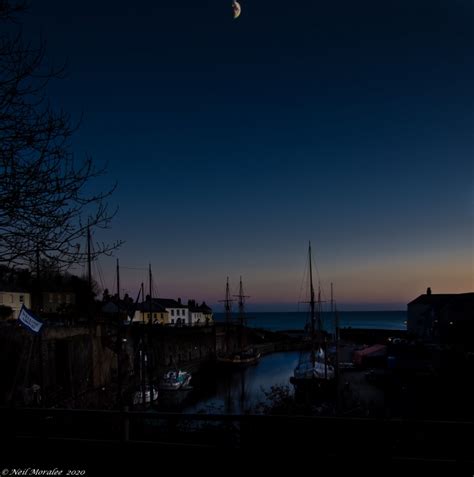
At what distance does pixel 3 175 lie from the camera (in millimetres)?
7105

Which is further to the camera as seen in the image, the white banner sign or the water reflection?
the water reflection

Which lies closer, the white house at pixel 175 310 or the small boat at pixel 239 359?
the small boat at pixel 239 359

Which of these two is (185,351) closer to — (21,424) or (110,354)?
(110,354)

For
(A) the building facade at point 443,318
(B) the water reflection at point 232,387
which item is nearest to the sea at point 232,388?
(B) the water reflection at point 232,387

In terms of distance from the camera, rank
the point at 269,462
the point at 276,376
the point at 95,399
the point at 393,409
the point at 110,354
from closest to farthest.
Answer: the point at 269,462 → the point at 393,409 → the point at 95,399 → the point at 110,354 → the point at 276,376

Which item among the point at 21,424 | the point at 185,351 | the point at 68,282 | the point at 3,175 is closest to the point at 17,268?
the point at 3,175

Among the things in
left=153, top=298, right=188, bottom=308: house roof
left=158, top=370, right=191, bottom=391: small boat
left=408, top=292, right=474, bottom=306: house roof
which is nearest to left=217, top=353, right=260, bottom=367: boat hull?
left=158, top=370, right=191, bottom=391: small boat

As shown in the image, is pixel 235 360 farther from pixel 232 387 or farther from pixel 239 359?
pixel 232 387

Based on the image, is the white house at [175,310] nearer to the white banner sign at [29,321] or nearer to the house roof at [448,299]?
the house roof at [448,299]

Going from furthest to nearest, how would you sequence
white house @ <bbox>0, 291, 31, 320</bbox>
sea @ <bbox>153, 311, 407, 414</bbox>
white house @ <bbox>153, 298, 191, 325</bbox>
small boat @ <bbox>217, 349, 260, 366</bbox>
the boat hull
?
1. white house @ <bbox>153, 298, 191, 325</bbox>
2. small boat @ <bbox>217, 349, 260, 366</bbox>
3. the boat hull
4. white house @ <bbox>0, 291, 31, 320</bbox>
5. sea @ <bbox>153, 311, 407, 414</bbox>

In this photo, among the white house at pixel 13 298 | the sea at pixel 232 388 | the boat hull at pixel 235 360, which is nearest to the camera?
the sea at pixel 232 388

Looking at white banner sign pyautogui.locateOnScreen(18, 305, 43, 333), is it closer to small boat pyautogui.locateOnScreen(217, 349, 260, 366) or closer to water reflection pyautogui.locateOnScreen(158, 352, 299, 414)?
water reflection pyautogui.locateOnScreen(158, 352, 299, 414)

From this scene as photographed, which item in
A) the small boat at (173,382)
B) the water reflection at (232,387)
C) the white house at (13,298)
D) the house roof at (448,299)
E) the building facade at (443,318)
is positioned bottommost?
the water reflection at (232,387)

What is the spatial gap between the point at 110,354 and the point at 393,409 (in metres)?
23.3
